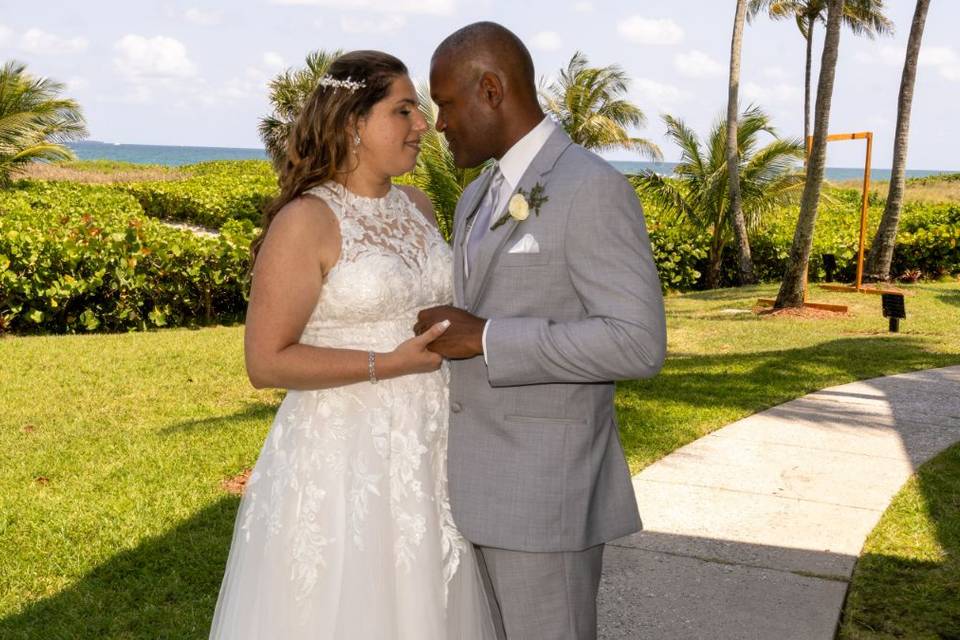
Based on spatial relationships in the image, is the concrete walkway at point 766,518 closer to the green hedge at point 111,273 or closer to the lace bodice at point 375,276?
the lace bodice at point 375,276

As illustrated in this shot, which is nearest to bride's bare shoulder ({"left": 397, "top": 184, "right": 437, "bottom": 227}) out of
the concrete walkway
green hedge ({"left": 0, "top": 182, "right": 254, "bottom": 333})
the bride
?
the bride

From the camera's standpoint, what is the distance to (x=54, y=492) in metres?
6.87

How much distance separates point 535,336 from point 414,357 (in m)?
0.56

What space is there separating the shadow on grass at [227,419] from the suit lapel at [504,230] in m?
6.39

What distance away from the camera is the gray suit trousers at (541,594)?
254 cm

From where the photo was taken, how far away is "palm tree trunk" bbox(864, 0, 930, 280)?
20047mm

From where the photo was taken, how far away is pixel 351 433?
3176 mm

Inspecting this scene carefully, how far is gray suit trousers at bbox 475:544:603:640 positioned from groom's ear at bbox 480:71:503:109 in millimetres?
1117

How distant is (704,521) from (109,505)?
376cm

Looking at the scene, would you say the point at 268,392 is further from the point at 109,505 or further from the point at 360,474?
the point at 360,474

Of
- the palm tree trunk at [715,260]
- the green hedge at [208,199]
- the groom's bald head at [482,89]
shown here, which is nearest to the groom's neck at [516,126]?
the groom's bald head at [482,89]

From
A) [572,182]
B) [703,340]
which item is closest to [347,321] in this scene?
[572,182]

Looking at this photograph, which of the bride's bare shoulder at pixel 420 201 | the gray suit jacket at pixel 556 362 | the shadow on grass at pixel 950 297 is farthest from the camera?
the shadow on grass at pixel 950 297

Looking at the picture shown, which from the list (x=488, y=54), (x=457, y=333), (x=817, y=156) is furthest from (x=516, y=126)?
(x=817, y=156)
